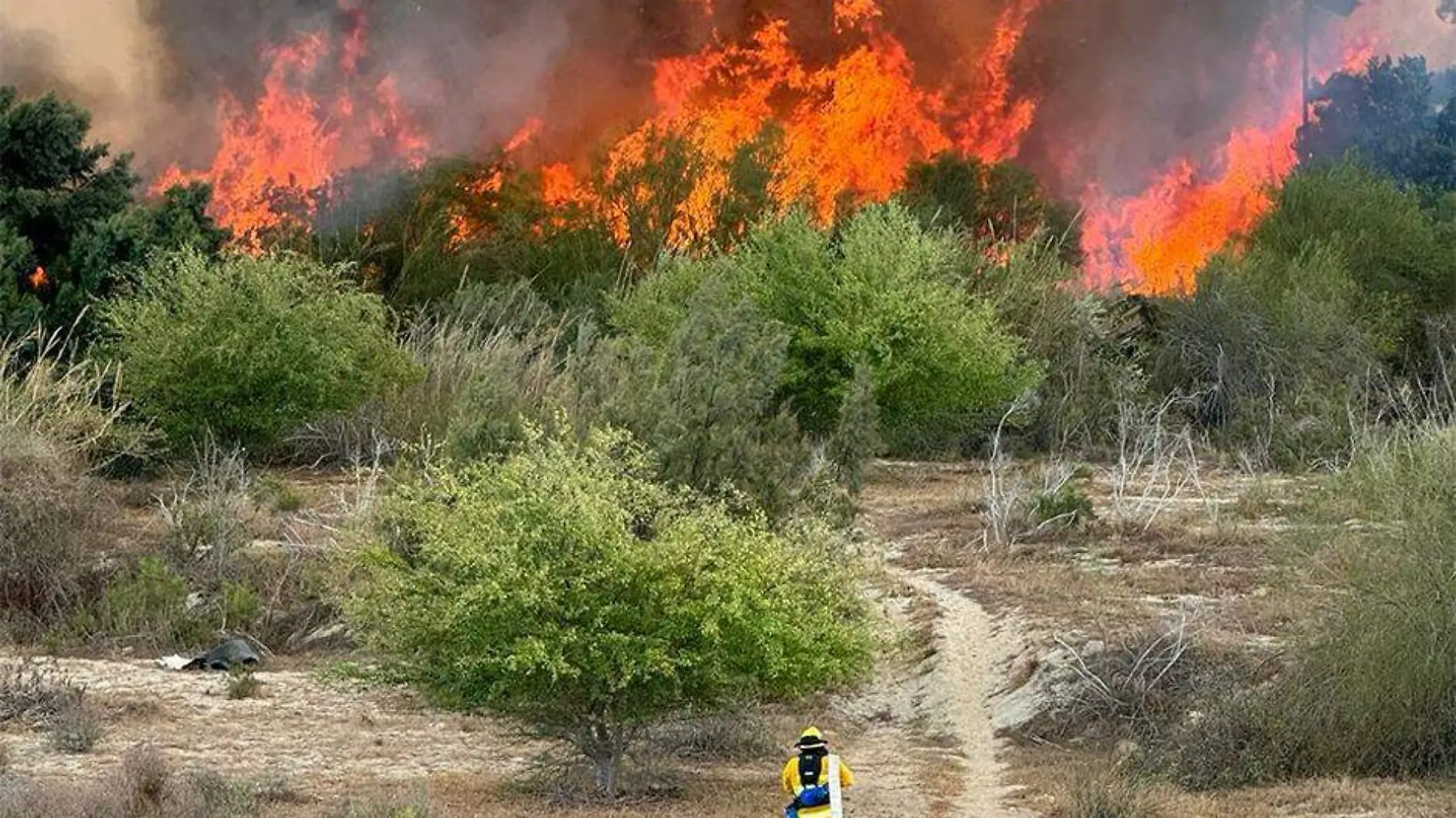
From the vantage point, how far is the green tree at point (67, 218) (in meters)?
38.2

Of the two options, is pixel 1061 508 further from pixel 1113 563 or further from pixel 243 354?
pixel 243 354

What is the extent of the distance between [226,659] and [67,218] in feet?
58.4

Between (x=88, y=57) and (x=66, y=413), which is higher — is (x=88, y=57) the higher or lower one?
the higher one

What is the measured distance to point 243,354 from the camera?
111ft

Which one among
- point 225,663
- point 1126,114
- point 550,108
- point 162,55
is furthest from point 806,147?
point 225,663

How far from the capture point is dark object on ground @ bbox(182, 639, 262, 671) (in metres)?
24.4

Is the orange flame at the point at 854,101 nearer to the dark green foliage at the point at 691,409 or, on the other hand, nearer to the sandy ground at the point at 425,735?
the dark green foliage at the point at 691,409

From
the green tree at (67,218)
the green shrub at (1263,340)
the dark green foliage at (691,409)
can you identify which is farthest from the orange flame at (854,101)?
the dark green foliage at (691,409)

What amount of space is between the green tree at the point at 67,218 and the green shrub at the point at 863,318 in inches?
343

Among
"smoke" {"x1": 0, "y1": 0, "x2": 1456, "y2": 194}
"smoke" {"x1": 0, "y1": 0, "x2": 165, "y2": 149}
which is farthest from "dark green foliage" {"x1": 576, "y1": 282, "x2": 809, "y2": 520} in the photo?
"smoke" {"x1": 0, "y1": 0, "x2": 165, "y2": 149}

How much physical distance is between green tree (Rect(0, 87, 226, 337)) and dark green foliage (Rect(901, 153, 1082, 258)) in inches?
1030

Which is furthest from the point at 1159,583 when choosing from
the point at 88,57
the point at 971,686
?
the point at 88,57

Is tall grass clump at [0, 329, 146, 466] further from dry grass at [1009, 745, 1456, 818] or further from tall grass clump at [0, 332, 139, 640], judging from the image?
dry grass at [1009, 745, 1456, 818]

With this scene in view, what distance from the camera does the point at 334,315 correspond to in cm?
3481
